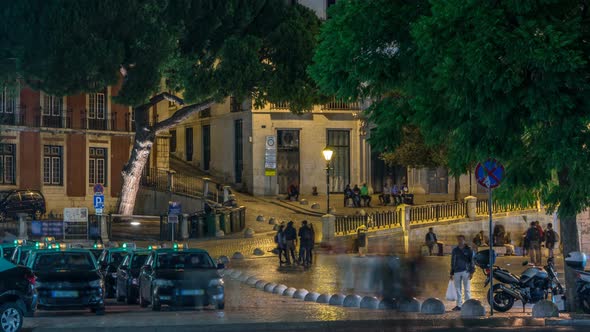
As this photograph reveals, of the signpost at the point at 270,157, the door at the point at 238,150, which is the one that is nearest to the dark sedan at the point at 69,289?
the signpost at the point at 270,157

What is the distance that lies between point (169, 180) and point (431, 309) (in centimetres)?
3373

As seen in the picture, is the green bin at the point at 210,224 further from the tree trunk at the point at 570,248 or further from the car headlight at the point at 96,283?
the tree trunk at the point at 570,248

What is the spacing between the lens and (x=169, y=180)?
54531 millimetres

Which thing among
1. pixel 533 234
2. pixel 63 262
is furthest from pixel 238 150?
pixel 63 262

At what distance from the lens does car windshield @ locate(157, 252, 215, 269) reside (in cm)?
2411

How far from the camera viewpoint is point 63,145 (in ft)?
185

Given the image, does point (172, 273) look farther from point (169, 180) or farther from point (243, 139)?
point (243, 139)

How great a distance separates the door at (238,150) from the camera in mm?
59062

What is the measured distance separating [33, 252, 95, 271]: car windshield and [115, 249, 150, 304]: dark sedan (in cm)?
230

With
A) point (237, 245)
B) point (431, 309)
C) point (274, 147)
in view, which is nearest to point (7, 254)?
point (431, 309)

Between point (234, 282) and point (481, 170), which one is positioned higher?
point (481, 170)

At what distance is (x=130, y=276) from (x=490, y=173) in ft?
31.6

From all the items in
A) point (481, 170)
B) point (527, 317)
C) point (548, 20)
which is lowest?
point (527, 317)

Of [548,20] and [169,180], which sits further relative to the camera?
[169,180]
